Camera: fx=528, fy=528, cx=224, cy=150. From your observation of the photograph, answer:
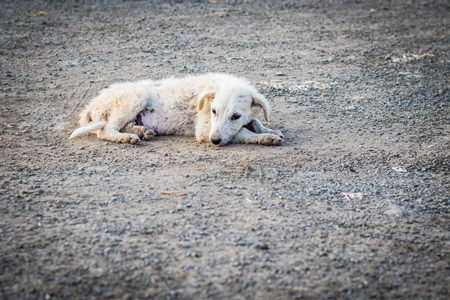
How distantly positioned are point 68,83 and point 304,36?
15.4ft

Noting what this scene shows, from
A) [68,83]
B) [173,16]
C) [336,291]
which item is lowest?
[336,291]

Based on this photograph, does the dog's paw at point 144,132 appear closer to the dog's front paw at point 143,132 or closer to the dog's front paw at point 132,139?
the dog's front paw at point 143,132

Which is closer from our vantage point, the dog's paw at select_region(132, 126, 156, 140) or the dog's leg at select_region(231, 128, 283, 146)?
the dog's leg at select_region(231, 128, 283, 146)

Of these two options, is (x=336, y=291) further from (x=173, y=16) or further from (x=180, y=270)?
(x=173, y=16)

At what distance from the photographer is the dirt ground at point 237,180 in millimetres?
3326

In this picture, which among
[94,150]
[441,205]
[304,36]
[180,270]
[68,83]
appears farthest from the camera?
[304,36]

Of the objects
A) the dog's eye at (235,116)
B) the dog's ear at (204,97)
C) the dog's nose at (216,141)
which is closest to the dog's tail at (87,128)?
the dog's ear at (204,97)

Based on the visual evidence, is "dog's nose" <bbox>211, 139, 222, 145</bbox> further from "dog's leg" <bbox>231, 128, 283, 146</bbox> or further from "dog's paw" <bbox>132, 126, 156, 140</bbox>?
"dog's paw" <bbox>132, 126, 156, 140</bbox>

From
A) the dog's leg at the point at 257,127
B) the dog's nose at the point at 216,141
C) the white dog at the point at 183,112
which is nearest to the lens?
the dog's nose at the point at 216,141

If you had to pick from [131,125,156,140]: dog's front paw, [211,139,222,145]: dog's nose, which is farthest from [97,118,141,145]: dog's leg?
[211,139,222,145]: dog's nose

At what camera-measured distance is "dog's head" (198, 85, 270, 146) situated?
565 centimetres

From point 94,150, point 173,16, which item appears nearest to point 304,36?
point 173,16

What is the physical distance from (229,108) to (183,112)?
2.15ft

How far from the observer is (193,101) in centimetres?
619
